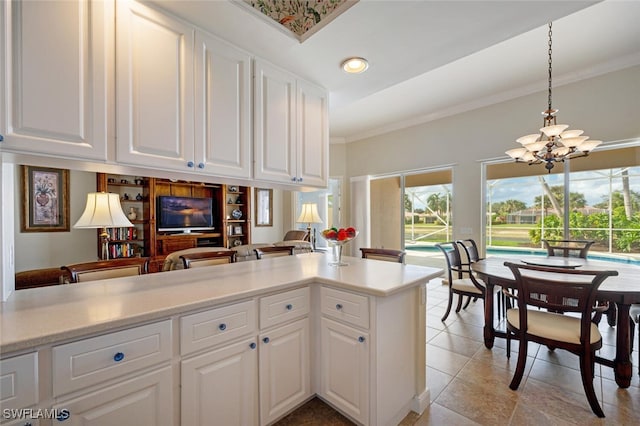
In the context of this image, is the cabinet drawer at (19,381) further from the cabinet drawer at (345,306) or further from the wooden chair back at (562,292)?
the wooden chair back at (562,292)

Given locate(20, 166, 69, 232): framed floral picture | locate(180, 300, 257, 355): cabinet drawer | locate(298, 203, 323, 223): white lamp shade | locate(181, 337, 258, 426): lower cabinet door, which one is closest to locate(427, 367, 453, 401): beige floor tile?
locate(181, 337, 258, 426): lower cabinet door

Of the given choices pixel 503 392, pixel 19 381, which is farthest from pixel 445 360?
pixel 19 381

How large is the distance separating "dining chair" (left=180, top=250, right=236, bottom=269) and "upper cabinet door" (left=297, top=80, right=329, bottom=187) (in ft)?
3.49

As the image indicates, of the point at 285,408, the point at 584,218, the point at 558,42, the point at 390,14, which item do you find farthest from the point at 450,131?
the point at 285,408

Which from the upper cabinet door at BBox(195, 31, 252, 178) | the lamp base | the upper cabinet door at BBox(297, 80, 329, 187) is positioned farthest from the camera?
the lamp base

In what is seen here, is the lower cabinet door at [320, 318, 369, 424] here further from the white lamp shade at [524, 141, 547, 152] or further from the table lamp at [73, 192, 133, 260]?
the white lamp shade at [524, 141, 547, 152]

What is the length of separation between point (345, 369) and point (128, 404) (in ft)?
3.57

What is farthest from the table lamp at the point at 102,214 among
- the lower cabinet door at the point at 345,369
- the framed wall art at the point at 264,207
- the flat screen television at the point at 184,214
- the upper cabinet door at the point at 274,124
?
the framed wall art at the point at 264,207

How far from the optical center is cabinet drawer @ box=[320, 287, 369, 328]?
1.49 meters

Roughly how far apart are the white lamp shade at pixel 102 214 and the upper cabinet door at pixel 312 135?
74.7 inches

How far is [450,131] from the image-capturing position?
491cm

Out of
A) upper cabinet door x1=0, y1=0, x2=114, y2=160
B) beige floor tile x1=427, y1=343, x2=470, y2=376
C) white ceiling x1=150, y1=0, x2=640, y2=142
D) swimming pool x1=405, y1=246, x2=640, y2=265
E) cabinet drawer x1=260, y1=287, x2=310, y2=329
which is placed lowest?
beige floor tile x1=427, y1=343, x2=470, y2=376

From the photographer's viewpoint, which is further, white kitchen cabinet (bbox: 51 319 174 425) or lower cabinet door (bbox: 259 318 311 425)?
lower cabinet door (bbox: 259 318 311 425)

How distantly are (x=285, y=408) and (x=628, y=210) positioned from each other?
4910 millimetres
